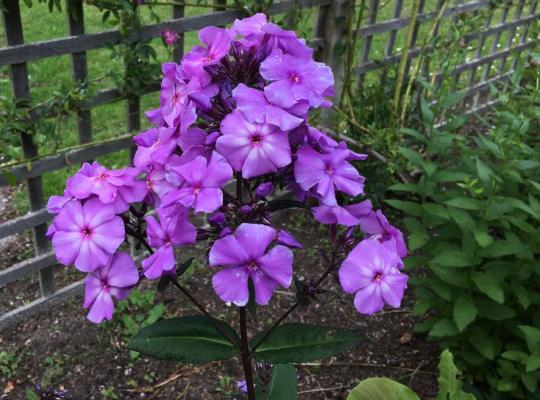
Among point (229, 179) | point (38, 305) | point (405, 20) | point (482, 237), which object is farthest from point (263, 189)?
point (405, 20)

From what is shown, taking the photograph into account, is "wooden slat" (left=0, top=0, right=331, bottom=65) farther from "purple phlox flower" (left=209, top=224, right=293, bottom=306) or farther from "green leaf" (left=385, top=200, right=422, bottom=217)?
"purple phlox flower" (left=209, top=224, right=293, bottom=306)

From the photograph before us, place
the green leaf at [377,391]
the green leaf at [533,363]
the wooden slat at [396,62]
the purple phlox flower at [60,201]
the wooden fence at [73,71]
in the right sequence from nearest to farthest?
the purple phlox flower at [60,201]
the green leaf at [377,391]
the green leaf at [533,363]
the wooden fence at [73,71]
the wooden slat at [396,62]

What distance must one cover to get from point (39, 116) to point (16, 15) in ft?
1.26

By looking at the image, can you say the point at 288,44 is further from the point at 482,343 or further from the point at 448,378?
the point at 482,343

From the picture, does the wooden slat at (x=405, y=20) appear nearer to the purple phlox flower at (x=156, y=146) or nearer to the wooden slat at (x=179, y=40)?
the wooden slat at (x=179, y=40)

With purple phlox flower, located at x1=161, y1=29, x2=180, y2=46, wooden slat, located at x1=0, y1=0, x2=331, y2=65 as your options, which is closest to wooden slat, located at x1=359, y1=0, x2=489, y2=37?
wooden slat, located at x1=0, y1=0, x2=331, y2=65

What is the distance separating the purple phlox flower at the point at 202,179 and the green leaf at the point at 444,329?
5.01ft

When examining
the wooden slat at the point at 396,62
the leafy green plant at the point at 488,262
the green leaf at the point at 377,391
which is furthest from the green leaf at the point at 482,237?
the wooden slat at the point at 396,62

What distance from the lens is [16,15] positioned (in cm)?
221

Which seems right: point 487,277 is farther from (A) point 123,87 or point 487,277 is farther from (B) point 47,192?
(B) point 47,192

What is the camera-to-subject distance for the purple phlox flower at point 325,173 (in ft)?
3.68

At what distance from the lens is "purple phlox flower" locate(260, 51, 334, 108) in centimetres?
109

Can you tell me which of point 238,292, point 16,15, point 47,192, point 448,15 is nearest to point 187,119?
point 238,292

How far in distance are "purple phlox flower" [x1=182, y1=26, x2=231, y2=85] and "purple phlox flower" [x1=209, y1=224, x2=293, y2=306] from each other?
298 millimetres
